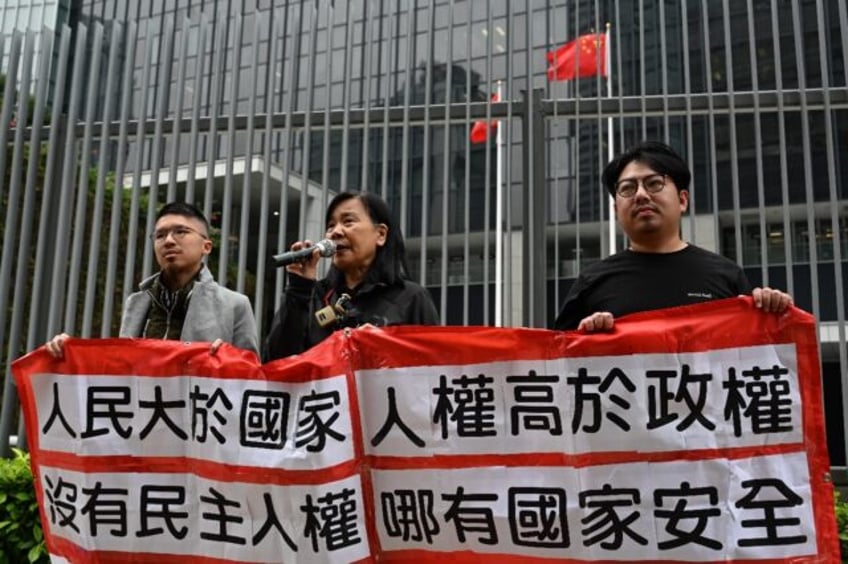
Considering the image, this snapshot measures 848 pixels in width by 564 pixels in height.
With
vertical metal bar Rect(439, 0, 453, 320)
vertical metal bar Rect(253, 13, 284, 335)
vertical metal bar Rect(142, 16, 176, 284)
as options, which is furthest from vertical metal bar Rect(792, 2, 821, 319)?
vertical metal bar Rect(142, 16, 176, 284)

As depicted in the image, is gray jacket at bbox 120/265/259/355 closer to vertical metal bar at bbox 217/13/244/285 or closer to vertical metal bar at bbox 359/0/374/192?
vertical metal bar at bbox 217/13/244/285

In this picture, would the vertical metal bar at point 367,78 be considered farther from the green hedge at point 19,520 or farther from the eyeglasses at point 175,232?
the green hedge at point 19,520

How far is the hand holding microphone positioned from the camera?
272 centimetres

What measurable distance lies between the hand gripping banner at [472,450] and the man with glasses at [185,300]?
31 cm

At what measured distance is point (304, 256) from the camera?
→ 9.00ft

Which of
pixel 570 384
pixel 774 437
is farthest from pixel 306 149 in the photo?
pixel 774 437

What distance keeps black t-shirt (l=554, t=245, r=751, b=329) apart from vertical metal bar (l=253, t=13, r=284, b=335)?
2949 millimetres

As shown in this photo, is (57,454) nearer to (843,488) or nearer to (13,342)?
(13,342)

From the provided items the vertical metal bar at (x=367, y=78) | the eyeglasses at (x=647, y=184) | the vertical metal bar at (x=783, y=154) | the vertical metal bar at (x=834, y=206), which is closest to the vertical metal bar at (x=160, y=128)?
the vertical metal bar at (x=367, y=78)

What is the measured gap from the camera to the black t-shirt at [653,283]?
8.51 feet

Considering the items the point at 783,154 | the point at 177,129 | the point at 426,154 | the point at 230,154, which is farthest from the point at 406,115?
the point at 783,154

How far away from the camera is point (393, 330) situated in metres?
2.70

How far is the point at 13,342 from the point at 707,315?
492 cm

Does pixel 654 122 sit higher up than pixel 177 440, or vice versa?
pixel 654 122
